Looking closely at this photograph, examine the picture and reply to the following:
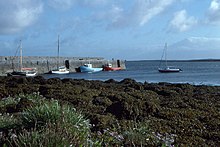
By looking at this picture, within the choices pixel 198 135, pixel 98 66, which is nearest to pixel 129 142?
pixel 198 135

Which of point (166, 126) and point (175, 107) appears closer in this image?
point (166, 126)

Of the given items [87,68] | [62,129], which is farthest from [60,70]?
[62,129]

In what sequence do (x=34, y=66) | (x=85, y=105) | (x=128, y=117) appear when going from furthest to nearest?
(x=34, y=66), (x=85, y=105), (x=128, y=117)

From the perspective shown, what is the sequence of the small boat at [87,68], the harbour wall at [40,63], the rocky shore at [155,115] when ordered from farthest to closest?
the small boat at [87,68] → the harbour wall at [40,63] → the rocky shore at [155,115]

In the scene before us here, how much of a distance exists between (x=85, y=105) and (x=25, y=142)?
6.92 meters

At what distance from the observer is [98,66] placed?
10344 cm

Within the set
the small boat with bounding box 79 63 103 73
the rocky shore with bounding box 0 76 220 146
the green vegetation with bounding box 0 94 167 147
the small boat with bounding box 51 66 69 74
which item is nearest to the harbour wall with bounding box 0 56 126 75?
the small boat with bounding box 79 63 103 73

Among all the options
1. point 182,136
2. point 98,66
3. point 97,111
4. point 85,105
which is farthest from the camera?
point 98,66

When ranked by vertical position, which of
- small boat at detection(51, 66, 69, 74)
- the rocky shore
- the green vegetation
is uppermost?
the green vegetation

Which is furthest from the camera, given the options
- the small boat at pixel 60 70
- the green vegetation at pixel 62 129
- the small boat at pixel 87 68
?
the small boat at pixel 87 68

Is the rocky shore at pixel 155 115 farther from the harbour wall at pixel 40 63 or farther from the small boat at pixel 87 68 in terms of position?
the small boat at pixel 87 68

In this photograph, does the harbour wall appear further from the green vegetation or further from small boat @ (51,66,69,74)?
the green vegetation

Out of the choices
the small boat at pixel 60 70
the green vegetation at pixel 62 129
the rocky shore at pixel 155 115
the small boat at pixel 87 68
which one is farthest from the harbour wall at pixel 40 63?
the green vegetation at pixel 62 129

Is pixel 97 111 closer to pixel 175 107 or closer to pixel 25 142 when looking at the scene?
pixel 175 107
